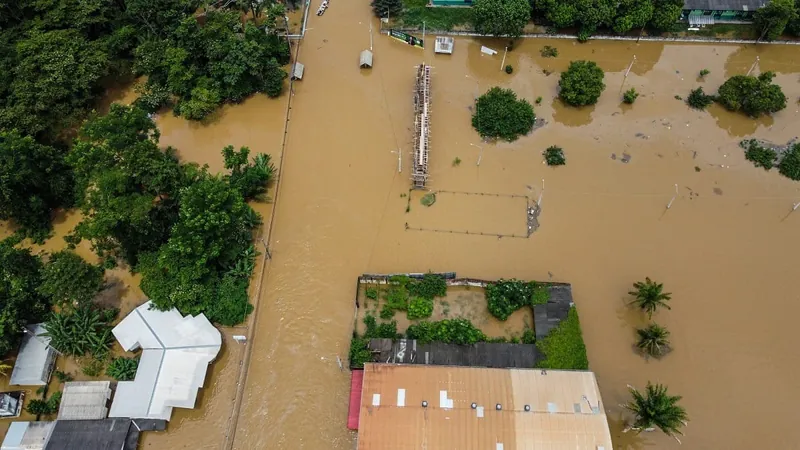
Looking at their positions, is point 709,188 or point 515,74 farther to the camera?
point 515,74

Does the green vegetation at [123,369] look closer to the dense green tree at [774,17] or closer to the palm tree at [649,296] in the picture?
the palm tree at [649,296]

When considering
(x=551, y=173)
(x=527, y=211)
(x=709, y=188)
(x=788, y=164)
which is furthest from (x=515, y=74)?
(x=788, y=164)

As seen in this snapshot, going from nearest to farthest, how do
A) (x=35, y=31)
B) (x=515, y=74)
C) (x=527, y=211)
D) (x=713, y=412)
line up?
(x=713, y=412)
(x=527, y=211)
(x=35, y=31)
(x=515, y=74)

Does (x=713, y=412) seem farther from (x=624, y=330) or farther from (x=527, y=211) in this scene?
(x=527, y=211)

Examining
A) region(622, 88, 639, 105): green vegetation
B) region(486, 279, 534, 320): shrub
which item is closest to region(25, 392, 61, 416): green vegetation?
region(486, 279, 534, 320): shrub

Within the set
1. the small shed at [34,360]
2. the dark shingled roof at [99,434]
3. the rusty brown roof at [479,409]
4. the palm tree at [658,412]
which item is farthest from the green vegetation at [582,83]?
the small shed at [34,360]

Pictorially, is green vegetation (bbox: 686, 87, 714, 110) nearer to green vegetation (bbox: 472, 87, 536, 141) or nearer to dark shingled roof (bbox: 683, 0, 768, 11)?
dark shingled roof (bbox: 683, 0, 768, 11)
